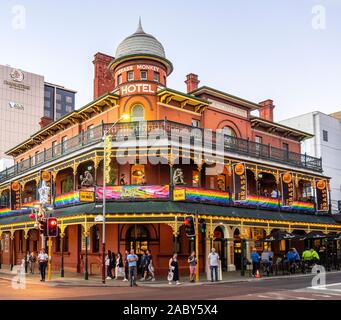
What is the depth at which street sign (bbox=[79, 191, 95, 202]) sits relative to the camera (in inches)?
1043

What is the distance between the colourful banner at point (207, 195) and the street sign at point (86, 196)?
195 inches

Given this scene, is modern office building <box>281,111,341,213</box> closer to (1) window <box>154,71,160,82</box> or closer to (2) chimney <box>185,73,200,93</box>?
(2) chimney <box>185,73,200,93</box>

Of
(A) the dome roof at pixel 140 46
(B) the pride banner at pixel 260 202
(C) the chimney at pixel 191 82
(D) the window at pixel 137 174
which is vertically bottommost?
(B) the pride banner at pixel 260 202

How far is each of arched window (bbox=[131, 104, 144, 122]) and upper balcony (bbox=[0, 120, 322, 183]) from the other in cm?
165

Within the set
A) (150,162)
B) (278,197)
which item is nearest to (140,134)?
(150,162)

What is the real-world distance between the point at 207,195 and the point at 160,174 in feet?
10.7

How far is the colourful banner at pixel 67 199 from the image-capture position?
28.7 meters

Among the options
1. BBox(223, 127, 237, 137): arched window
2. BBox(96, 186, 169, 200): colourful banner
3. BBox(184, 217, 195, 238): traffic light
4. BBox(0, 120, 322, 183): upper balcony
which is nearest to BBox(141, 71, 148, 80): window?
BBox(0, 120, 322, 183): upper balcony

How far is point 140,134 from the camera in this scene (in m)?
27.9

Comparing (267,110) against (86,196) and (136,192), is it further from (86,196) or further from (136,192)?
(86,196)

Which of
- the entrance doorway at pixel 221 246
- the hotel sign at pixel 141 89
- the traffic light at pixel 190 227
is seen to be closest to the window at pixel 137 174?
the hotel sign at pixel 141 89

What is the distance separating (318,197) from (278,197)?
5.38 m

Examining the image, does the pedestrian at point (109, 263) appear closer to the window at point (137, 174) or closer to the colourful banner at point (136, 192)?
the colourful banner at point (136, 192)
